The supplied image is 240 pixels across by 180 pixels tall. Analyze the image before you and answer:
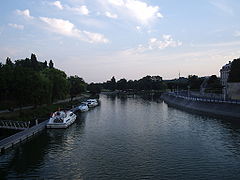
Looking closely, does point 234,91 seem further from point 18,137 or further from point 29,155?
point 29,155

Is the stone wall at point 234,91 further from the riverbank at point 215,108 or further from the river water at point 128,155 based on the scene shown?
the river water at point 128,155

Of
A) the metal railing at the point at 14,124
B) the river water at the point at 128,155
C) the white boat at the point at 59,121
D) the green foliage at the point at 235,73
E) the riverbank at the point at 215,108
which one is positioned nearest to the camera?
the river water at the point at 128,155

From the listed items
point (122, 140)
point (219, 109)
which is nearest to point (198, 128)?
point (122, 140)

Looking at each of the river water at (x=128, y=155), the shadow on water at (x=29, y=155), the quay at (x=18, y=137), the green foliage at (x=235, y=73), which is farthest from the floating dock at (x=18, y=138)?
the green foliage at (x=235, y=73)

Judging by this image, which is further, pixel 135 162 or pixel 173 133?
pixel 173 133

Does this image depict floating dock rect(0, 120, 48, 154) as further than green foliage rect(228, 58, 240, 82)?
No

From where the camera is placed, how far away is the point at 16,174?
28.2 meters

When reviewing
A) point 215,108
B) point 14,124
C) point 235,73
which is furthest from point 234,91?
point 14,124

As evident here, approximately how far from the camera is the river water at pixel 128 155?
2787 cm

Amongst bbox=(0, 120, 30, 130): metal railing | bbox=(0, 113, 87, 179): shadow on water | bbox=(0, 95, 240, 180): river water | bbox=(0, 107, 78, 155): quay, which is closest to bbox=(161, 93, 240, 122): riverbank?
bbox=(0, 95, 240, 180): river water

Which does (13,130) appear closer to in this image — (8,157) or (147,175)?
(8,157)

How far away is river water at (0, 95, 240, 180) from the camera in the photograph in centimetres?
2787

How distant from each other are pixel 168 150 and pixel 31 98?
1602 inches

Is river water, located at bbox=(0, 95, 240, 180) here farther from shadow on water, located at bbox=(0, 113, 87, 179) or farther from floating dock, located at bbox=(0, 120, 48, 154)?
floating dock, located at bbox=(0, 120, 48, 154)
